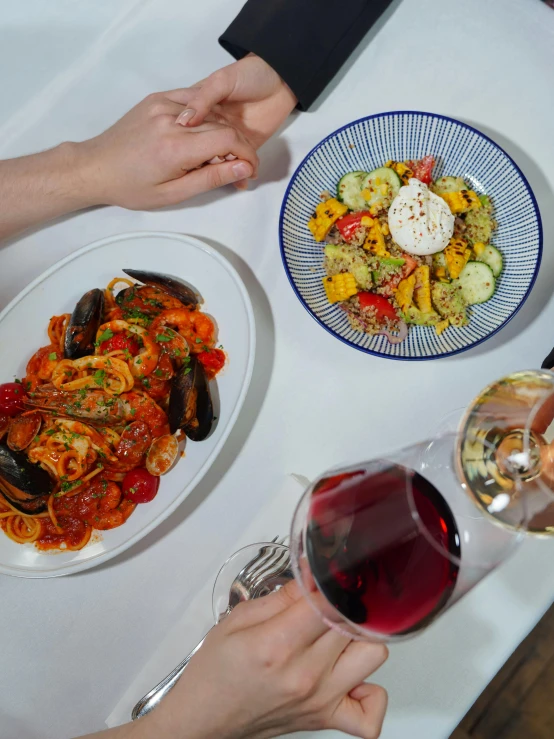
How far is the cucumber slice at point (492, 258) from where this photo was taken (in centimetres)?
137

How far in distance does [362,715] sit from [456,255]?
37.7 inches

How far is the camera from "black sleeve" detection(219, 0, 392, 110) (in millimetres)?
1440

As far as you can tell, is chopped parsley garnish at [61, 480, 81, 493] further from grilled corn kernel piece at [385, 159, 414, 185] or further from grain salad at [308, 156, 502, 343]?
grilled corn kernel piece at [385, 159, 414, 185]

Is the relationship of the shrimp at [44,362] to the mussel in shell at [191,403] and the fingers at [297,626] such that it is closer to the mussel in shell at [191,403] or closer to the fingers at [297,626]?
the mussel in shell at [191,403]

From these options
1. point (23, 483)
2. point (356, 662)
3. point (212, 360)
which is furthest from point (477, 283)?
point (23, 483)

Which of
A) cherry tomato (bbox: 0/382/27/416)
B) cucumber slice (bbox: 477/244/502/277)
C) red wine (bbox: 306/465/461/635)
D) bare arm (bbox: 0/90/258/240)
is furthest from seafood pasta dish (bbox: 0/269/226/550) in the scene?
cucumber slice (bbox: 477/244/502/277)

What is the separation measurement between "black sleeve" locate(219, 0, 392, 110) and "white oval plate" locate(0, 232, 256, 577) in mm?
483

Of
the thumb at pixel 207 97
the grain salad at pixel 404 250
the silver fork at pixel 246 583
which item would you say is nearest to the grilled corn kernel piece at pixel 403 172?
the grain salad at pixel 404 250

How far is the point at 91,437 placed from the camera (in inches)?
55.5

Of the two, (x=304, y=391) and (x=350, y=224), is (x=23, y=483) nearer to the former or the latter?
(x=304, y=391)

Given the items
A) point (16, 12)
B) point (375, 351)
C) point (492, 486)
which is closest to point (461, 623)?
point (492, 486)

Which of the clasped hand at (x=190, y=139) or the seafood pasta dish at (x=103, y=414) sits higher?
the clasped hand at (x=190, y=139)

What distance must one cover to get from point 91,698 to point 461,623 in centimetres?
88

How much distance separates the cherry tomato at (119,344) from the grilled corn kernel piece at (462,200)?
809mm
